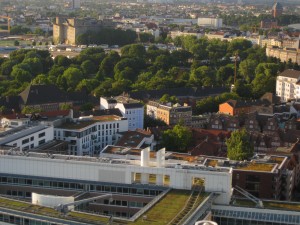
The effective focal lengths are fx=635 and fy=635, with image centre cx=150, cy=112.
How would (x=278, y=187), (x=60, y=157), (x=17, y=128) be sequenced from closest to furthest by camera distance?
(x=60, y=157)
(x=278, y=187)
(x=17, y=128)

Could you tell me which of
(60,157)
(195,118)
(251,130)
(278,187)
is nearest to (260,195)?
(278,187)

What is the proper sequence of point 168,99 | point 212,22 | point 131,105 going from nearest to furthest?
point 131,105 < point 168,99 < point 212,22

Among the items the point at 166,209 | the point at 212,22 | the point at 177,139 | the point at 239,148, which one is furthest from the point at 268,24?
the point at 166,209

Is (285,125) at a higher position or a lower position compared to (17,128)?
lower

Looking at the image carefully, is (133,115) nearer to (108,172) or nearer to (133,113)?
(133,113)

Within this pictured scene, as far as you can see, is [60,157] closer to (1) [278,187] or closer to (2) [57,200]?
(2) [57,200]
